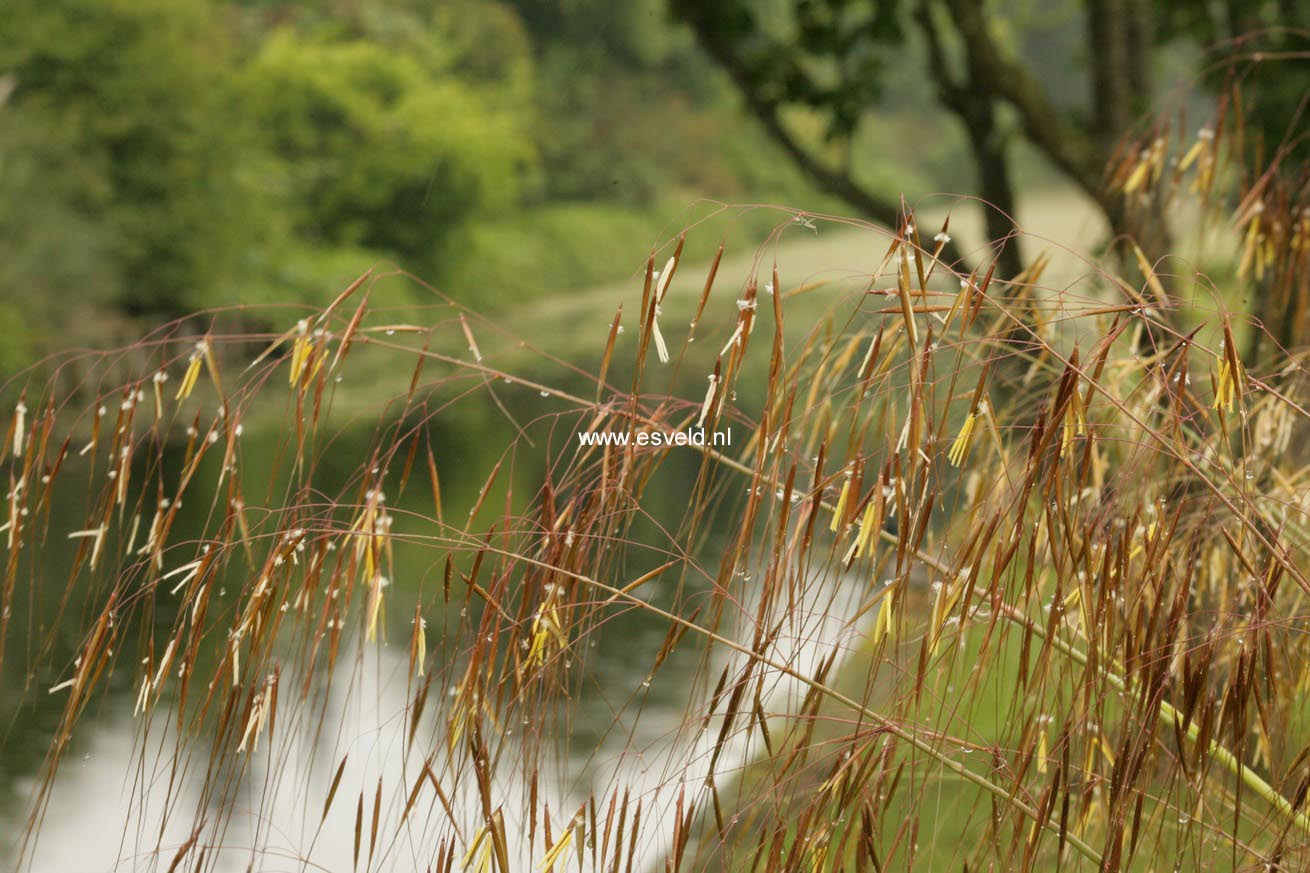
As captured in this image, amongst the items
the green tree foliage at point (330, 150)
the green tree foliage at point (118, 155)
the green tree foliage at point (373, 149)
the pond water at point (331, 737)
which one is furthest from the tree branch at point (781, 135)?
the green tree foliage at point (373, 149)

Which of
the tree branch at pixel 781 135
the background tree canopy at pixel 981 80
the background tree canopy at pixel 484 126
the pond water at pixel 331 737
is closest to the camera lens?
the pond water at pixel 331 737

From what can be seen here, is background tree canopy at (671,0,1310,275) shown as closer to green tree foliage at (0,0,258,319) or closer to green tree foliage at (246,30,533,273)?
green tree foliage at (0,0,258,319)

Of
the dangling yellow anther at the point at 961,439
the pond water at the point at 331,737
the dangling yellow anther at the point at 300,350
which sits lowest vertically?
the pond water at the point at 331,737

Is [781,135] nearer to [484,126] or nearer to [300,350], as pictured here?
[300,350]

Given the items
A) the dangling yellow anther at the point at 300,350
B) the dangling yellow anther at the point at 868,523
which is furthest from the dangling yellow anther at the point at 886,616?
the dangling yellow anther at the point at 300,350

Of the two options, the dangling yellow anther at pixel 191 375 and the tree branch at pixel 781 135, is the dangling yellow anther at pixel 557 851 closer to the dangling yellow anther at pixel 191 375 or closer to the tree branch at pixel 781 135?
the dangling yellow anther at pixel 191 375

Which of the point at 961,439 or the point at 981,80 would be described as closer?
the point at 961,439

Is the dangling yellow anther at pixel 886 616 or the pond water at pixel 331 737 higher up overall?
the dangling yellow anther at pixel 886 616

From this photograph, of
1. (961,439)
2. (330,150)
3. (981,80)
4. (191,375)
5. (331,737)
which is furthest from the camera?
(330,150)

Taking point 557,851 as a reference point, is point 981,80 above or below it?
above

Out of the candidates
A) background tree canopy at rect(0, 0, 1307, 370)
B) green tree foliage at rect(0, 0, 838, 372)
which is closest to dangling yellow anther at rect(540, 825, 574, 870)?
background tree canopy at rect(0, 0, 1307, 370)

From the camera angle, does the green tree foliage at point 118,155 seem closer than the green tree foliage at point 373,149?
Yes

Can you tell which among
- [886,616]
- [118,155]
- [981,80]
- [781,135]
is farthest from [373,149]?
[886,616]

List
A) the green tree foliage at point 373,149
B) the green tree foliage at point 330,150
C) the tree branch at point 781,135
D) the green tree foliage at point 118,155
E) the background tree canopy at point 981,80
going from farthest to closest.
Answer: the green tree foliage at point 373,149 < the green tree foliage at point 330,150 < the green tree foliage at point 118,155 < the tree branch at point 781,135 < the background tree canopy at point 981,80
